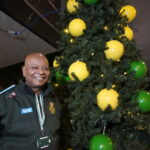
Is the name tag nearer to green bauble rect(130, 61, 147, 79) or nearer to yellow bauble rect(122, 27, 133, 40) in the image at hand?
green bauble rect(130, 61, 147, 79)

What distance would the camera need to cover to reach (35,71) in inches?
66.2

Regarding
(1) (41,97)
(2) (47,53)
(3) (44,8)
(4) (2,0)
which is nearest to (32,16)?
(3) (44,8)

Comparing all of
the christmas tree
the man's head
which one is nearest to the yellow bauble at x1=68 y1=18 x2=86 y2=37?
the christmas tree

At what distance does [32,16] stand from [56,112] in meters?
2.45

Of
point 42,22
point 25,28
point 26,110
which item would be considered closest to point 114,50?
point 26,110

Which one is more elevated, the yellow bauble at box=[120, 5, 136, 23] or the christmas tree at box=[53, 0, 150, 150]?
the yellow bauble at box=[120, 5, 136, 23]

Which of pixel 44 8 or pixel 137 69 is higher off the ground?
pixel 44 8

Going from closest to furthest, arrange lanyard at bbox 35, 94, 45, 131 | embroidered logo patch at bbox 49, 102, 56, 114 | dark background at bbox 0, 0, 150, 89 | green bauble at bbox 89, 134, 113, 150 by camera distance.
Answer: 1. green bauble at bbox 89, 134, 113, 150
2. lanyard at bbox 35, 94, 45, 131
3. embroidered logo patch at bbox 49, 102, 56, 114
4. dark background at bbox 0, 0, 150, 89

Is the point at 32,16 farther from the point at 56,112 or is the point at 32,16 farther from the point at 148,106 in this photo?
the point at 148,106

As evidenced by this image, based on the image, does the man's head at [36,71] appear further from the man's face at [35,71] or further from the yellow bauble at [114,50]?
the yellow bauble at [114,50]

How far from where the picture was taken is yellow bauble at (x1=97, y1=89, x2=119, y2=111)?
1509mm

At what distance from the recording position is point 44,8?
420 cm

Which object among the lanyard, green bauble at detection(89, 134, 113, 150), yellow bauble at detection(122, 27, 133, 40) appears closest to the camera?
green bauble at detection(89, 134, 113, 150)

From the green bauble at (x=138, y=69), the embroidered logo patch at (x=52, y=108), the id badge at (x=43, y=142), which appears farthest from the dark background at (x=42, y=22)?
the id badge at (x=43, y=142)
